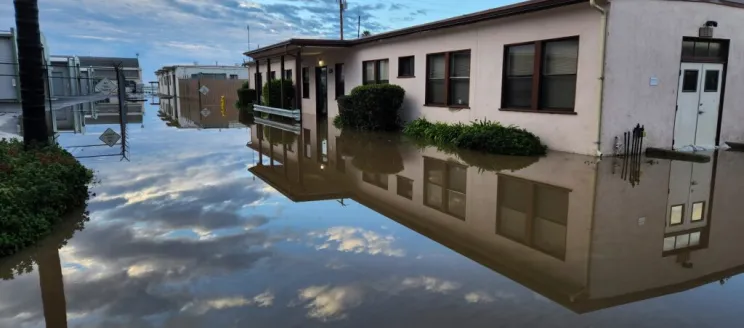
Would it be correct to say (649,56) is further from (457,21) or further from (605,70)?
(457,21)

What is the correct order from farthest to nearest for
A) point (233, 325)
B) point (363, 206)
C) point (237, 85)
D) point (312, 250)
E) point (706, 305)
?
1. point (237, 85)
2. point (363, 206)
3. point (312, 250)
4. point (706, 305)
5. point (233, 325)

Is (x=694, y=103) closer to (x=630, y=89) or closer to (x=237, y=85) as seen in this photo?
(x=630, y=89)

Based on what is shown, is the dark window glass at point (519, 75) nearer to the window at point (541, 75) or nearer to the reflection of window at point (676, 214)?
the window at point (541, 75)

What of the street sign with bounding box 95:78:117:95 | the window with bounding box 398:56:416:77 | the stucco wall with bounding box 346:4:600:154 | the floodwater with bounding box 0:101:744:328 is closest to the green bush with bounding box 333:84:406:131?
the stucco wall with bounding box 346:4:600:154

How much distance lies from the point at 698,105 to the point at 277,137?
11.4 meters

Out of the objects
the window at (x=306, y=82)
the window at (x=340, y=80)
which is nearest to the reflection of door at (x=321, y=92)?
the window at (x=306, y=82)

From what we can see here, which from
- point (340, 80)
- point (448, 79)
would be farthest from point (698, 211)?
point (340, 80)

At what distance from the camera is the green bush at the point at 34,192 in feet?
16.6

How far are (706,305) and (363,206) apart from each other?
4.23 metres

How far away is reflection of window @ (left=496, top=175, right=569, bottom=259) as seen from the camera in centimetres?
548

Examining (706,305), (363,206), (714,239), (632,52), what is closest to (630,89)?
(632,52)

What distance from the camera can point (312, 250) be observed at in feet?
16.9

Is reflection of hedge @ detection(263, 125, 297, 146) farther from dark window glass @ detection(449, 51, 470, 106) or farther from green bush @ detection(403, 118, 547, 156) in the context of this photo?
dark window glass @ detection(449, 51, 470, 106)

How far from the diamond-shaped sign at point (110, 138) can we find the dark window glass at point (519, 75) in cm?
1053
